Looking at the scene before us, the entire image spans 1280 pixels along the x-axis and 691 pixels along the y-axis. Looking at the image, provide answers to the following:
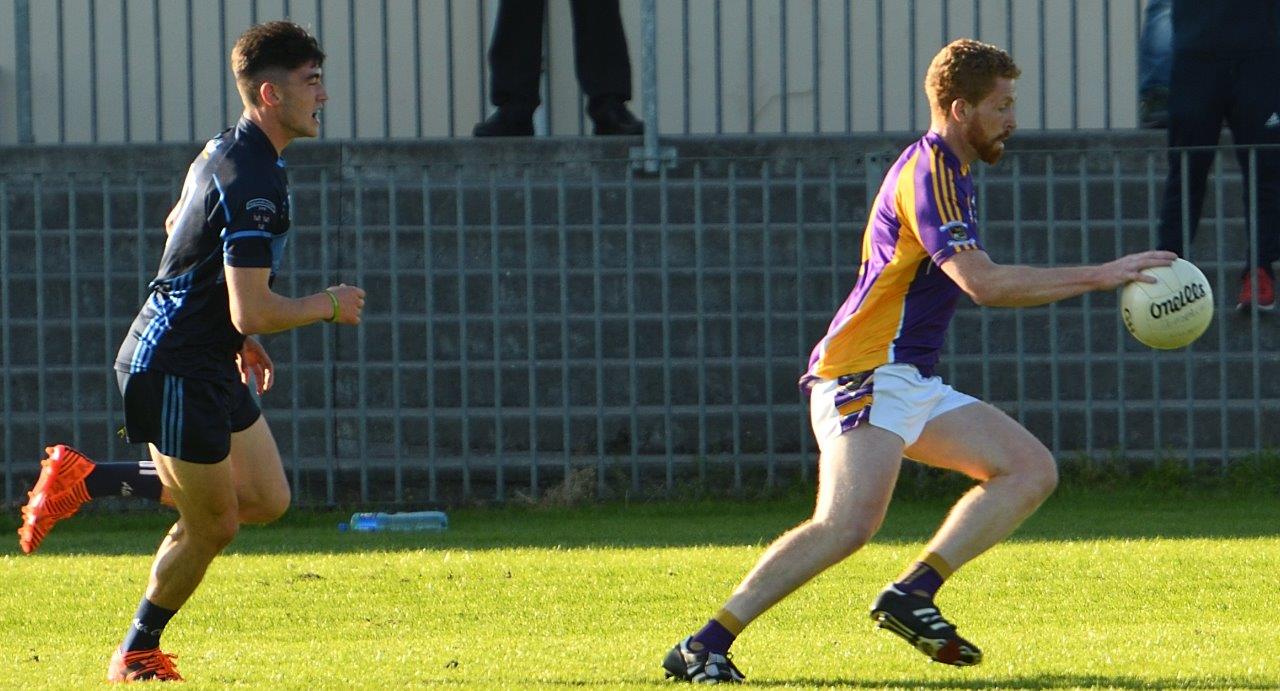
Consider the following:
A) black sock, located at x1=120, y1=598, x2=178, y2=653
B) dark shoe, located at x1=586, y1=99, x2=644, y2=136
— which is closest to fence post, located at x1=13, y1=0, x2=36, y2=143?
dark shoe, located at x1=586, y1=99, x2=644, y2=136

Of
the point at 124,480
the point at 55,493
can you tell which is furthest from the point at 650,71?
the point at 55,493

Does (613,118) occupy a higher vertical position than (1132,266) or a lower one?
higher

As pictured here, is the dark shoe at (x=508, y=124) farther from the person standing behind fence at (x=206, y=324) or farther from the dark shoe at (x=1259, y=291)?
the person standing behind fence at (x=206, y=324)

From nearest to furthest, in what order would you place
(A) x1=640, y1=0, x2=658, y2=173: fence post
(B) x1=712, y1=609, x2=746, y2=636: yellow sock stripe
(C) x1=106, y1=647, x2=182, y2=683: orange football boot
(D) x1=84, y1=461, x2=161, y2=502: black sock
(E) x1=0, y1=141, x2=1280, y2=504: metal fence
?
(B) x1=712, y1=609, x2=746, y2=636: yellow sock stripe
(C) x1=106, y1=647, x2=182, y2=683: orange football boot
(D) x1=84, y1=461, x2=161, y2=502: black sock
(E) x1=0, y1=141, x2=1280, y2=504: metal fence
(A) x1=640, y1=0, x2=658, y2=173: fence post

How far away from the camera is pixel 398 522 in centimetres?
1138

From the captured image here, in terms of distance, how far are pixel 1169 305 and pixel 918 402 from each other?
0.76 metres

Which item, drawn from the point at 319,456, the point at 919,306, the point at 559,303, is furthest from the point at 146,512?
the point at 919,306

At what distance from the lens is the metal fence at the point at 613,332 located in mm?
12023

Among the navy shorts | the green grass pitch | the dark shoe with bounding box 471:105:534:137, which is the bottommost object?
the green grass pitch

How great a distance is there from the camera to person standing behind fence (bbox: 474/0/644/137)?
1262 cm

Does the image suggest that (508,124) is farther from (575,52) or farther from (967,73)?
(967,73)

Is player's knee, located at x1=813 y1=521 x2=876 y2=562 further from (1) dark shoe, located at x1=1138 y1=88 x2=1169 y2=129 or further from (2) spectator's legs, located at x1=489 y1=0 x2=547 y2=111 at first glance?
(1) dark shoe, located at x1=1138 y1=88 x2=1169 y2=129

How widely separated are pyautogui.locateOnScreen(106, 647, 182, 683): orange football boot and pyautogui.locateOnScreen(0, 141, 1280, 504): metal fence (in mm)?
5898

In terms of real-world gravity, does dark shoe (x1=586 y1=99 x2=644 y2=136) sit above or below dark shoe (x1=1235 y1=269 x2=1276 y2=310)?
above
